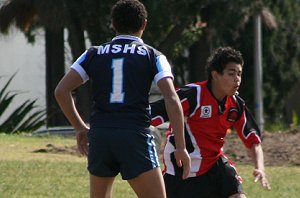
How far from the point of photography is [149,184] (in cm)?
584

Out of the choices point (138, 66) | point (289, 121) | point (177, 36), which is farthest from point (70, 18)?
point (138, 66)

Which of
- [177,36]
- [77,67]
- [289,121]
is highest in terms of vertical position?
[77,67]

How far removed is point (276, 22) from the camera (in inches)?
1054

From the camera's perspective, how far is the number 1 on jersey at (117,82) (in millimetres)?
5840

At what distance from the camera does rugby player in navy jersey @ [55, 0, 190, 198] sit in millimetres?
5809

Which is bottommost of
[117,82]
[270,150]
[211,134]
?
[270,150]

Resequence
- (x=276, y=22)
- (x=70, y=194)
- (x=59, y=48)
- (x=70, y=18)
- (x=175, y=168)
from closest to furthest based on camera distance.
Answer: (x=175, y=168), (x=70, y=194), (x=70, y=18), (x=59, y=48), (x=276, y=22)

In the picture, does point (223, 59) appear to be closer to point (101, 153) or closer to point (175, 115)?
point (175, 115)

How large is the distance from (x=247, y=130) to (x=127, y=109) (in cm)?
140

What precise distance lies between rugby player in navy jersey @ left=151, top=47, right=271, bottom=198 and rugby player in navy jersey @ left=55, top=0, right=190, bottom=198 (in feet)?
2.91

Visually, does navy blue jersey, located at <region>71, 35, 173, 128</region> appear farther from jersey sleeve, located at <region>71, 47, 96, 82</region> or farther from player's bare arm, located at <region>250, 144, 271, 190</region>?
player's bare arm, located at <region>250, 144, 271, 190</region>

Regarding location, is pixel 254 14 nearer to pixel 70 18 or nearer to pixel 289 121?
pixel 70 18

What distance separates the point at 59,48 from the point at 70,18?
13.8 feet

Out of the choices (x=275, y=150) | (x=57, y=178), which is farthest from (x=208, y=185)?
(x=275, y=150)
